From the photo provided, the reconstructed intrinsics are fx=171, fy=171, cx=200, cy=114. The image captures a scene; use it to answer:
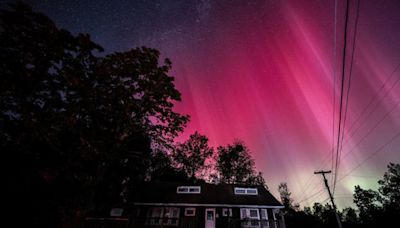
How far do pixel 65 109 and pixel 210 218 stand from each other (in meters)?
15.9

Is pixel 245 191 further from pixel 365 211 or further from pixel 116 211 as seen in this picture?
pixel 365 211

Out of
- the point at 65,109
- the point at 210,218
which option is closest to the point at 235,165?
the point at 210,218

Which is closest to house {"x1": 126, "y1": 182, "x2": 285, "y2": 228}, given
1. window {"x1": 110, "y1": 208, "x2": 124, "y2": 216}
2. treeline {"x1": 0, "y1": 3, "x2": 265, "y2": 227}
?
window {"x1": 110, "y1": 208, "x2": 124, "y2": 216}

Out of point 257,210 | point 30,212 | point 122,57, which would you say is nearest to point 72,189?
point 30,212

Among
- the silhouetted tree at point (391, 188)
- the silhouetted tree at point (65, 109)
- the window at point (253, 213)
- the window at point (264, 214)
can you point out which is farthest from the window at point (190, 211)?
the silhouetted tree at point (391, 188)

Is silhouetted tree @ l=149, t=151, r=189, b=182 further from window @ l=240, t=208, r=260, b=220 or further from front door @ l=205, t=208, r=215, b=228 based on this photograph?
window @ l=240, t=208, r=260, b=220

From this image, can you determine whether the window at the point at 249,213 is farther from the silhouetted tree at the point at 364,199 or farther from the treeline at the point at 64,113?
the silhouetted tree at the point at 364,199

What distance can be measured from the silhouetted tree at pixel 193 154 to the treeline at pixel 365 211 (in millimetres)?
18650

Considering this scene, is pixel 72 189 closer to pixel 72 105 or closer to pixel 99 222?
pixel 99 222

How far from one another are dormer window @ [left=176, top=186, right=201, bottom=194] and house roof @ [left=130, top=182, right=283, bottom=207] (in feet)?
1.34

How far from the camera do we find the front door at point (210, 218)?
17.0 meters

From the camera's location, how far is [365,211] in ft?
166

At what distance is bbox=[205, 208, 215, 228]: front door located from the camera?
55.9 feet

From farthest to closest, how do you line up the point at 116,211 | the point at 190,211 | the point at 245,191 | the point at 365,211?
1. the point at 365,211
2. the point at 245,191
3. the point at 116,211
4. the point at 190,211
